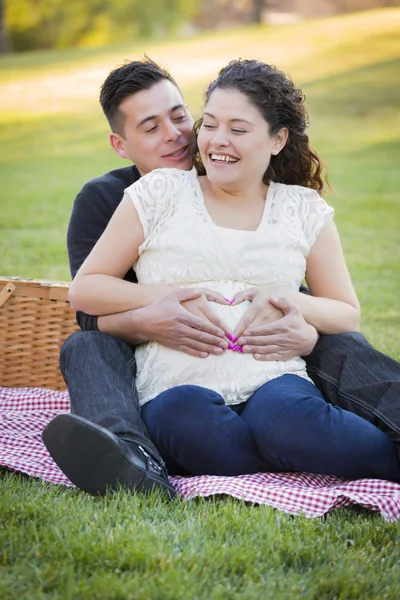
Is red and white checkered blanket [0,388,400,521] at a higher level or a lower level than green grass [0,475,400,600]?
lower

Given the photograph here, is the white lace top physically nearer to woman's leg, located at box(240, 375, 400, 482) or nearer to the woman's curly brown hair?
woman's leg, located at box(240, 375, 400, 482)

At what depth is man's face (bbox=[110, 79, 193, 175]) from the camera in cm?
312

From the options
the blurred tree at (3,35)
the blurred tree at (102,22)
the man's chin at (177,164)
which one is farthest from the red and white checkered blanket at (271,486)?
the blurred tree at (102,22)

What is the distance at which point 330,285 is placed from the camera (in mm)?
2834

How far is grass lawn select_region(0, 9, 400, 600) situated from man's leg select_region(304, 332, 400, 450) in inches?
15.3

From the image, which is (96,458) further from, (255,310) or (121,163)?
(121,163)

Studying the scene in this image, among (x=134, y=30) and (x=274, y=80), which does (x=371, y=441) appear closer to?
(x=274, y=80)

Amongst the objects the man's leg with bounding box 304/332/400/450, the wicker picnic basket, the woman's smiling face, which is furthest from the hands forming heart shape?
the wicker picnic basket

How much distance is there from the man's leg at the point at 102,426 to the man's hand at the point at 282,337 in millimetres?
376

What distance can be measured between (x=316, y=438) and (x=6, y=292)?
1526mm

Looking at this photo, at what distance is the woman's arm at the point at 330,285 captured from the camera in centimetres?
279

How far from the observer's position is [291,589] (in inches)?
71.2

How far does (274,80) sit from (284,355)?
86 centimetres

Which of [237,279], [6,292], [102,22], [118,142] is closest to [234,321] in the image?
[237,279]
